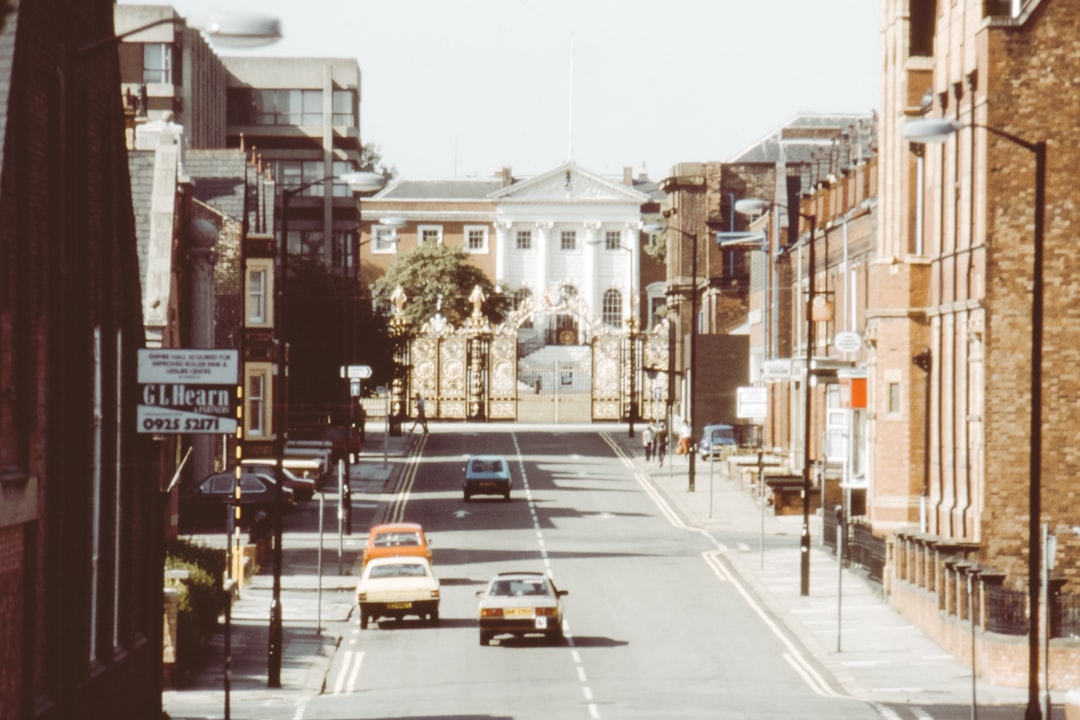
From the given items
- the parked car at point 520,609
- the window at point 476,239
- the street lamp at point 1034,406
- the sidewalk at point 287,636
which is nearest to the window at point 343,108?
the window at point 476,239

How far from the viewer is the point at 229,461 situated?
69750mm

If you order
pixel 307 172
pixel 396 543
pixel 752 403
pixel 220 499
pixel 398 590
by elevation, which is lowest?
pixel 398 590

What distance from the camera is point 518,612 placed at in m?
40.2

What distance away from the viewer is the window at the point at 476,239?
159500mm

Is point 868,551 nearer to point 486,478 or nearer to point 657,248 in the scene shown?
point 486,478

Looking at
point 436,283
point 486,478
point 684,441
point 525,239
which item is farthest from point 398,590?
point 525,239

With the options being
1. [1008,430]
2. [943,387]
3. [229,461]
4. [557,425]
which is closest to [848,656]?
[1008,430]

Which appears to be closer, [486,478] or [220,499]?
[220,499]

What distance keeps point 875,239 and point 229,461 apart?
21.6 metres

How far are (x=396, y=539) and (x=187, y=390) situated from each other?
24.4m

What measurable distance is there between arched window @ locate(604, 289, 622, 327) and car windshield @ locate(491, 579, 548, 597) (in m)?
115

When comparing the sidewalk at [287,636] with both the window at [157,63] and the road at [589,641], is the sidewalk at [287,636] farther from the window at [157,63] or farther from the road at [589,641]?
the window at [157,63]

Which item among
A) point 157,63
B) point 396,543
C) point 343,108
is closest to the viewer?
point 396,543

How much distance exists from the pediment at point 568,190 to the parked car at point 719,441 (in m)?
69.7
